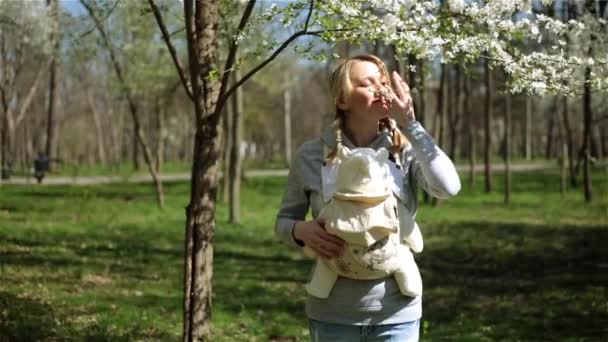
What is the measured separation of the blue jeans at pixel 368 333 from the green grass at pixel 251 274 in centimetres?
459

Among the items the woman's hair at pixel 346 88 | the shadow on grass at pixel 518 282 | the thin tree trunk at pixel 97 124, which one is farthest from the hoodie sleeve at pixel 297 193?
the thin tree trunk at pixel 97 124

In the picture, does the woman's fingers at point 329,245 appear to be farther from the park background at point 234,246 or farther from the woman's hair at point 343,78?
the park background at point 234,246

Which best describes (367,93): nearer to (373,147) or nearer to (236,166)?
(373,147)

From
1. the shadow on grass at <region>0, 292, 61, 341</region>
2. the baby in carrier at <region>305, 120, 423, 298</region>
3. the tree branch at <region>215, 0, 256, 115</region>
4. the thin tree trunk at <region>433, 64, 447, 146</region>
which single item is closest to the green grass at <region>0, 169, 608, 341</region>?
the shadow on grass at <region>0, 292, 61, 341</region>

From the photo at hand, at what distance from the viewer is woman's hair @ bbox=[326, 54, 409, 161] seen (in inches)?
113

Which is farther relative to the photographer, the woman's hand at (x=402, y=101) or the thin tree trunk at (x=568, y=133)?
the thin tree trunk at (x=568, y=133)

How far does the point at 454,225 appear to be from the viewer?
18.9m

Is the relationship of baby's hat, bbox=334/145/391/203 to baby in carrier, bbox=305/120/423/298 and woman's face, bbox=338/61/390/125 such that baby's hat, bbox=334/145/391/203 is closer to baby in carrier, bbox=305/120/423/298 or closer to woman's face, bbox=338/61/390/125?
baby in carrier, bbox=305/120/423/298

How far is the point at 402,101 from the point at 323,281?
74 cm

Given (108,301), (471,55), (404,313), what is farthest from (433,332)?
(404,313)

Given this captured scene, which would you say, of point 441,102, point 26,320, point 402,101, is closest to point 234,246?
point 26,320

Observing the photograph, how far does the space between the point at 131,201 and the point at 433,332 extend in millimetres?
16354

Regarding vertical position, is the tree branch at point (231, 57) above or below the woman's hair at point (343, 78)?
above

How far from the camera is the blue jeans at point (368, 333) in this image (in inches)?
110
